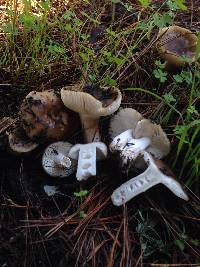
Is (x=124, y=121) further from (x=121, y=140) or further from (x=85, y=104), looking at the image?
(x=85, y=104)

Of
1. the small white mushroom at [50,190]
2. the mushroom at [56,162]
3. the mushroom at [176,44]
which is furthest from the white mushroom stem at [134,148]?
the mushroom at [176,44]

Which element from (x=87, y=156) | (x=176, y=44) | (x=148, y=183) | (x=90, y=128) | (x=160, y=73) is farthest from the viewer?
(x=176, y=44)

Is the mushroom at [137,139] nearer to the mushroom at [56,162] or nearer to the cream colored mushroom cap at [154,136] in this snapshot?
the cream colored mushroom cap at [154,136]

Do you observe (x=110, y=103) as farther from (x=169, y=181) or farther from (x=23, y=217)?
(x=23, y=217)

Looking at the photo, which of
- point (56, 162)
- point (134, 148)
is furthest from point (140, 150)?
point (56, 162)

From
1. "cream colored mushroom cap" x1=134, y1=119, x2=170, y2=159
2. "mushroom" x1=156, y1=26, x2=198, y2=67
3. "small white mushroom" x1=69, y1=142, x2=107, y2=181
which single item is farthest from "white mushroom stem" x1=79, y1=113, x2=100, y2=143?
"mushroom" x1=156, y1=26, x2=198, y2=67

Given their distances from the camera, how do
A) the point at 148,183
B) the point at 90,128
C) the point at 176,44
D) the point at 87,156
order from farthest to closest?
the point at 176,44 < the point at 90,128 < the point at 87,156 < the point at 148,183
